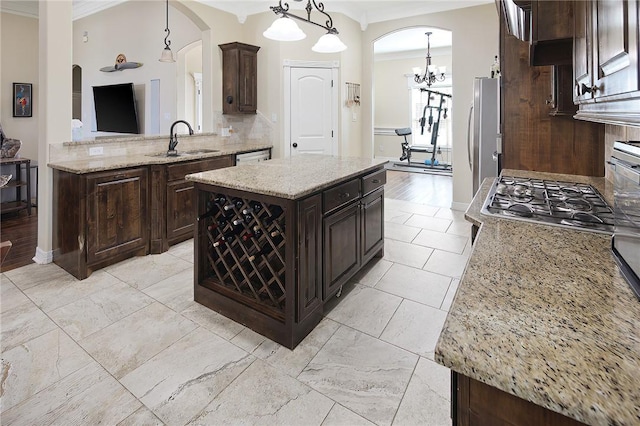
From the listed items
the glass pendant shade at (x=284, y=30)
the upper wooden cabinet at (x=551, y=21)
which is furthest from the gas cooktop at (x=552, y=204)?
the glass pendant shade at (x=284, y=30)

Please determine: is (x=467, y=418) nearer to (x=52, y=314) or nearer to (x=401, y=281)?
(x=401, y=281)

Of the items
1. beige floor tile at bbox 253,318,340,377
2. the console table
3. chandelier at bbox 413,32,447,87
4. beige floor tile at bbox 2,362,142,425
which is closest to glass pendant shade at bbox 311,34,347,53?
beige floor tile at bbox 253,318,340,377

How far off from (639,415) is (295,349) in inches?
68.9

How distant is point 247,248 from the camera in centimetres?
226

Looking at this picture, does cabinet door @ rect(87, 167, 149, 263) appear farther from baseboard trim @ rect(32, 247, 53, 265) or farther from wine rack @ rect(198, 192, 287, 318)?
wine rack @ rect(198, 192, 287, 318)

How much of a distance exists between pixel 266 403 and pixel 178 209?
8.46 ft

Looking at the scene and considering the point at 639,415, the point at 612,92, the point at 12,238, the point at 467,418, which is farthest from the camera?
the point at 12,238

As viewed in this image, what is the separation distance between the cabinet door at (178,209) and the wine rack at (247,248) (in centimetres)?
135

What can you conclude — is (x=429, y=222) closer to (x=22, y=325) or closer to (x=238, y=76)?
(x=238, y=76)

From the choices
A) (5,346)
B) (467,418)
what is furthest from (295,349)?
(5,346)

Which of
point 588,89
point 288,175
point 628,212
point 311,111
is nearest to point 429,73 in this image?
point 311,111

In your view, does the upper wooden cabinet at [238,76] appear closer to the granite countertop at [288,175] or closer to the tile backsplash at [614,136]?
the granite countertop at [288,175]

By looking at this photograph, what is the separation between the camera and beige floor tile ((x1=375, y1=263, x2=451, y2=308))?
8.75 feet

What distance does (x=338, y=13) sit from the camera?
5258mm
